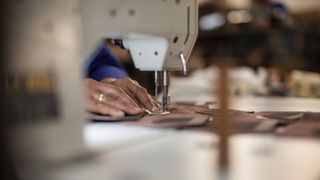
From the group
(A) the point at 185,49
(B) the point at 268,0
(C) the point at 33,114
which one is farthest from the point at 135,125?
(B) the point at 268,0

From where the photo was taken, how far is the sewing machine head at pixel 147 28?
2.27 ft

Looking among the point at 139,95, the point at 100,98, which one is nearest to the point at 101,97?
the point at 100,98

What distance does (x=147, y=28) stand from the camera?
2.71 feet

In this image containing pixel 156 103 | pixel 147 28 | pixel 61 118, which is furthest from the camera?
pixel 156 103

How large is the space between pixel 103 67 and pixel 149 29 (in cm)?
76

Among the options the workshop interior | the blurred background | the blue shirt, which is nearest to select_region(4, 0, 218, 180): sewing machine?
the workshop interior

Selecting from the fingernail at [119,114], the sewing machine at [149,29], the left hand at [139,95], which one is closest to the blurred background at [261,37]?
the left hand at [139,95]

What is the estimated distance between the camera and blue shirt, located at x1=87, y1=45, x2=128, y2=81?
1.46 meters

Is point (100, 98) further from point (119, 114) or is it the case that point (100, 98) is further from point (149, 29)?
point (149, 29)

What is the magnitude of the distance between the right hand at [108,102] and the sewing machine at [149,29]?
8cm

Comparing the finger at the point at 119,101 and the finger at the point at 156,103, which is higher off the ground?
the finger at the point at 119,101

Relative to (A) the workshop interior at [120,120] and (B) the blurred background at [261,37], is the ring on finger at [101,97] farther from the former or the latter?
(B) the blurred background at [261,37]

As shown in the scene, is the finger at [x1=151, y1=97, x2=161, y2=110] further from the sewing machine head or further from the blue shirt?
the blue shirt

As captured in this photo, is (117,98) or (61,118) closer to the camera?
(61,118)
